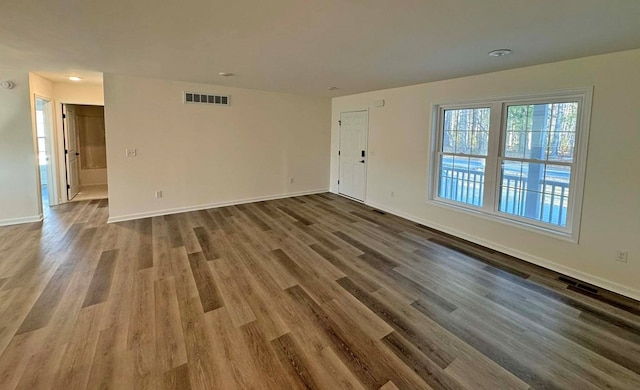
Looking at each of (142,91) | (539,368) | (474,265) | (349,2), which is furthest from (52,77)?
(539,368)

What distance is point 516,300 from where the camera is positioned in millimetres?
2809

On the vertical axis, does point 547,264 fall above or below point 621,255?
below

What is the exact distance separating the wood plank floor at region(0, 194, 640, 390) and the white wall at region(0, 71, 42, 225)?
0.79 metres

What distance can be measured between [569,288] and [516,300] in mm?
754

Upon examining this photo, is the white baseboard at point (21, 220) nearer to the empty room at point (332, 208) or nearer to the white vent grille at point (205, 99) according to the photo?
the empty room at point (332, 208)

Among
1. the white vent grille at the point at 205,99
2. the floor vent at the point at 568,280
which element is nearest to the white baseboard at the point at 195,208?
the white vent grille at the point at 205,99

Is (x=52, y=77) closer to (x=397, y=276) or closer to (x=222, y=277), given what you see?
(x=222, y=277)

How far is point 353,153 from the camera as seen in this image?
668 centimetres

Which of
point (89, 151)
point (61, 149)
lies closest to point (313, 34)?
point (61, 149)

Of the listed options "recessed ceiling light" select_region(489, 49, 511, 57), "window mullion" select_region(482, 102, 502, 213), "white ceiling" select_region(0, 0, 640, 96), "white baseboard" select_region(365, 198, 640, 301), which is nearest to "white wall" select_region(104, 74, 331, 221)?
"white ceiling" select_region(0, 0, 640, 96)

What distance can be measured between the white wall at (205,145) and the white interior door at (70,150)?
2343 millimetres

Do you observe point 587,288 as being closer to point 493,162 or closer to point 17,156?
point 493,162

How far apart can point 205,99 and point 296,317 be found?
448cm

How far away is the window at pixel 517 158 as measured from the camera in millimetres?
3342
